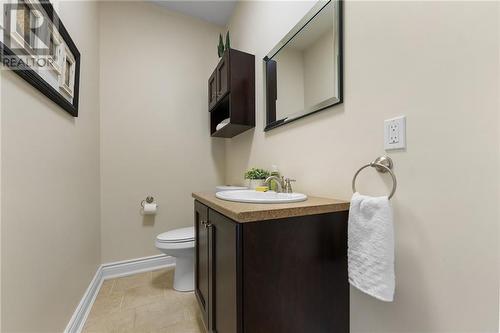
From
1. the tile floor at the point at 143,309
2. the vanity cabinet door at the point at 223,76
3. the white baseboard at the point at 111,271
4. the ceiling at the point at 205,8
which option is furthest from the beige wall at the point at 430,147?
the ceiling at the point at 205,8

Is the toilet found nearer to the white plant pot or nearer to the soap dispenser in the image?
the white plant pot

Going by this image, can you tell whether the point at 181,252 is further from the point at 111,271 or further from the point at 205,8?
the point at 205,8

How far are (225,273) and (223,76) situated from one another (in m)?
1.51

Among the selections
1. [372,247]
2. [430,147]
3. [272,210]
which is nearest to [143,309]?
[272,210]

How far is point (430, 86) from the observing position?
0.70 meters

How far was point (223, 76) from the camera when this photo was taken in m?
1.81

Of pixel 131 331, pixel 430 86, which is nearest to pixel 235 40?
pixel 430 86

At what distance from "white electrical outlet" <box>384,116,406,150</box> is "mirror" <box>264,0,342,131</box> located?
283 mm

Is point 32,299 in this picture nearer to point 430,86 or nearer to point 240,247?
point 240,247

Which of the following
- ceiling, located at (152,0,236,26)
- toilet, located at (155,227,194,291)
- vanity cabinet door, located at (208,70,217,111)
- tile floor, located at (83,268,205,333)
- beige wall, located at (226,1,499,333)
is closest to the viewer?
beige wall, located at (226,1,499,333)

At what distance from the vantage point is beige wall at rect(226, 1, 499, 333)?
1.97 ft

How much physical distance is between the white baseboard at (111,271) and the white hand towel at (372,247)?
1616mm

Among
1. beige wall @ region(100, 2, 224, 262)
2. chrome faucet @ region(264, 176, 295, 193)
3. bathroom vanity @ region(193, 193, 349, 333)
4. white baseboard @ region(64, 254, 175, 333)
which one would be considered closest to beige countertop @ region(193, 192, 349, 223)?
bathroom vanity @ region(193, 193, 349, 333)

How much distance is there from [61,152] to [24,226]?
1.57 feet
